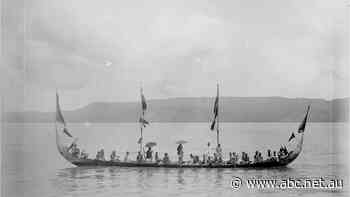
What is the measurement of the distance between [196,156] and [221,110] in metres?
0.23

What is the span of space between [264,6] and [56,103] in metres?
1.01

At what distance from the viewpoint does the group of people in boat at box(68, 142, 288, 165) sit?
6.04ft

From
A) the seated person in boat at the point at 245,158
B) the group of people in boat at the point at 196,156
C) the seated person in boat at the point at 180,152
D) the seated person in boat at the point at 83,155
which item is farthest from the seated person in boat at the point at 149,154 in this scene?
the seated person in boat at the point at 245,158

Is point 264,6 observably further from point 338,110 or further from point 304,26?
point 338,110

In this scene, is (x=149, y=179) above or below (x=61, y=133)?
below

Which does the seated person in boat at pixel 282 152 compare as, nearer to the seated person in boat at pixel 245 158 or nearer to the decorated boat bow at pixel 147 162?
the decorated boat bow at pixel 147 162

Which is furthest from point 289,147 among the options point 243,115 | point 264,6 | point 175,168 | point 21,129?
point 21,129

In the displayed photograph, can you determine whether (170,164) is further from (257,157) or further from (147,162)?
(257,157)

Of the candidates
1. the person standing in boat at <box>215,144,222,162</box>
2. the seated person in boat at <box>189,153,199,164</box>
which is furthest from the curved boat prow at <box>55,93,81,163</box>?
the person standing in boat at <box>215,144,222,162</box>

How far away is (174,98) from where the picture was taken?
6.06ft

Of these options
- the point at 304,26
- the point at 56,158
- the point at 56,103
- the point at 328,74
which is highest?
the point at 304,26

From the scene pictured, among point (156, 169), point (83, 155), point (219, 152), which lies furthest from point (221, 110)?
point (83, 155)

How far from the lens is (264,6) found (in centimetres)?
185

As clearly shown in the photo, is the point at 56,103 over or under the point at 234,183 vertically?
over
